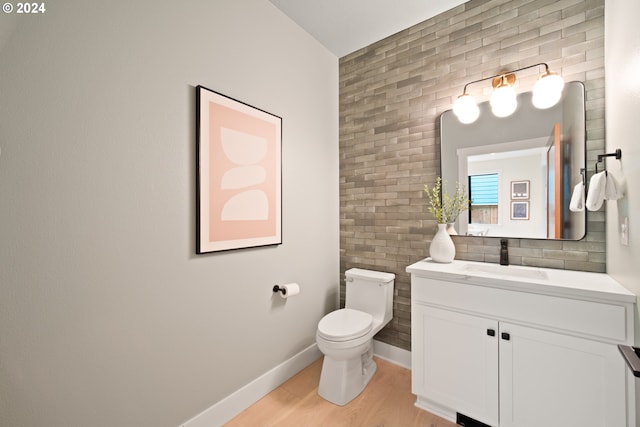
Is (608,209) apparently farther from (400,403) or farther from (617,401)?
(400,403)

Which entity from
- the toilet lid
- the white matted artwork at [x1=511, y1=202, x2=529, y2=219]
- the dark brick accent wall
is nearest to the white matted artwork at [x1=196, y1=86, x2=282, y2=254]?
the toilet lid

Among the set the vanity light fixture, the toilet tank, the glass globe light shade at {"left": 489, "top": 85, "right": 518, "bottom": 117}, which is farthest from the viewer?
the toilet tank

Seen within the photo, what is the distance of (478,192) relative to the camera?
193 cm

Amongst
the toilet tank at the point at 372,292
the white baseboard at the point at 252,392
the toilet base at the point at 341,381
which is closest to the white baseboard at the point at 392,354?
the toilet tank at the point at 372,292

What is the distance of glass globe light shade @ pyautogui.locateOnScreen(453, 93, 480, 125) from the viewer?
1.88 metres

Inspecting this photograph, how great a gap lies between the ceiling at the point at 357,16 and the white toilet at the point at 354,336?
2.00 m

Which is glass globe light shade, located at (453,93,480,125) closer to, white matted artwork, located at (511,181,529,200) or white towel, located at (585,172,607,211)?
white matted artwork, located at (511,181,529,200)

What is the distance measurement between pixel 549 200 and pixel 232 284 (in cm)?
204

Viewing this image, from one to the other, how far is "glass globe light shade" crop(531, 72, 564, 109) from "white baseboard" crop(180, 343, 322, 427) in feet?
7.79

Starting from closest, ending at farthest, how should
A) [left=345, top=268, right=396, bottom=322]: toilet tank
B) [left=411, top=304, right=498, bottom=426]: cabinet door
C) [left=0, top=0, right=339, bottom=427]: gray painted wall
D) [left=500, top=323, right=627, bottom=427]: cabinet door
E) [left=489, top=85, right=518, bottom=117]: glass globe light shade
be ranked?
[left=0, top=0, right=339, bottom=427]: gray painted wall
[left=500, top=323, right=627, bottom=427]: cabinet door
[left=411, top=304, right=498, bottom=426]: cabinet door
[left=489, top=85, right=518, bottom=117]: glass globe light shade
[left=345, top=268, right=396, bottom=322]: toilet tank

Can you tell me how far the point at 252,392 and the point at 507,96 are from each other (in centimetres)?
252

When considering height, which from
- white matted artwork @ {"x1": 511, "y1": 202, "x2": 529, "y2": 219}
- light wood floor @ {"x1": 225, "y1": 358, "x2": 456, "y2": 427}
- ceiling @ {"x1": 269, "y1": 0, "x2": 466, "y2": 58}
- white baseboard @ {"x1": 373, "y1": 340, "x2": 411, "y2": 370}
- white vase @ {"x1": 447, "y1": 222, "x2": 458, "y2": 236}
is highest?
ceiling @ {"x1": 269, "y1": 0, "x2": 466, "y2": 58}

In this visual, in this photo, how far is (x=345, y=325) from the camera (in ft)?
6.15

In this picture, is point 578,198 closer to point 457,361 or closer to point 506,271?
point 506,271
